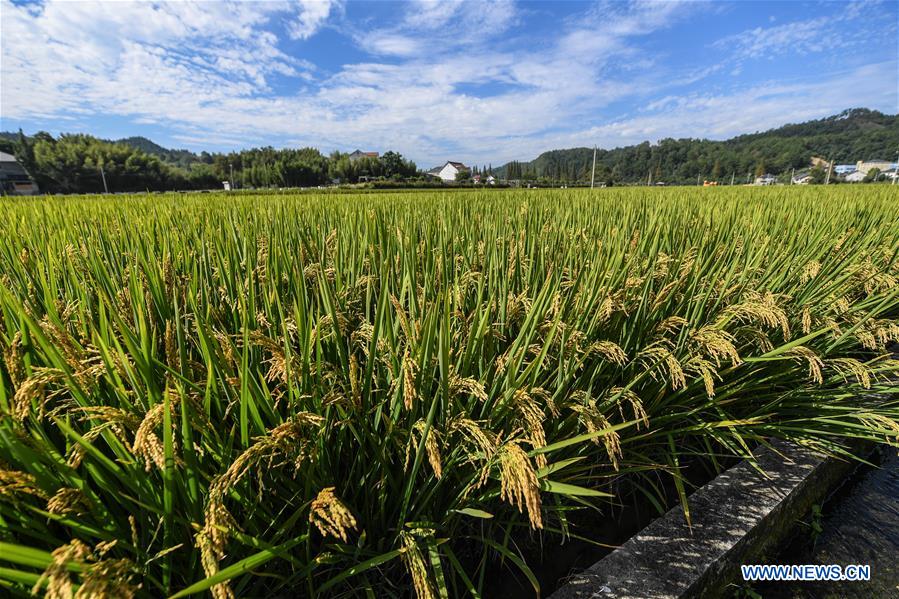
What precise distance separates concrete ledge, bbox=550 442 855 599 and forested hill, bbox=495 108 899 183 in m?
79.7

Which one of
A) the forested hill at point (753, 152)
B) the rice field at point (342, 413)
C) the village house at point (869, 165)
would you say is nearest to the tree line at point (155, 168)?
the forested hill at point (753, 152)

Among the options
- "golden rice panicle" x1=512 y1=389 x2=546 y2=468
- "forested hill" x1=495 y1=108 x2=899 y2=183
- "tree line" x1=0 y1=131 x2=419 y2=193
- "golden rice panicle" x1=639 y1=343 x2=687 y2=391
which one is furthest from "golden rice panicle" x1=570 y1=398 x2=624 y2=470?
"forested hill" x1=495 y1=108 x2=899 y2=183

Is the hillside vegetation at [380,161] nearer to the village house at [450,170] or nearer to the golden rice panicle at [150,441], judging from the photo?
the village house at [450,170]

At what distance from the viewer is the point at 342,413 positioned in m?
0.93

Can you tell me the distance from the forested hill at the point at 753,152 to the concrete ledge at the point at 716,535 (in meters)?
79.7

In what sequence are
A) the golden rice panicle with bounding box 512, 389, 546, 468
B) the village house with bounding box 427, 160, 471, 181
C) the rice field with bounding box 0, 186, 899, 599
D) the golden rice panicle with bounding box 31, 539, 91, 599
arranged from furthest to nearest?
1. the village house with bounding box 427, 160, 471, 181
2. the golden rice panicle with bounding box 512, 389, 546, 468
3. the rice field with bounding box 0, 186, 899, 599
4. the golden rice panicle with bounding box 31, 539, 91, 599

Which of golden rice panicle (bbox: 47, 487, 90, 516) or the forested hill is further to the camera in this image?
the forested hill

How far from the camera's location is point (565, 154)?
452 ft

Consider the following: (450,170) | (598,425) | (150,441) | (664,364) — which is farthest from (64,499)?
(450,170)

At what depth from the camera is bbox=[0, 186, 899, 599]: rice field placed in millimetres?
707

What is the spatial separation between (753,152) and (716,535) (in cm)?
11755

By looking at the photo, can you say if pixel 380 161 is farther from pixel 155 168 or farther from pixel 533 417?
pixel 533 417

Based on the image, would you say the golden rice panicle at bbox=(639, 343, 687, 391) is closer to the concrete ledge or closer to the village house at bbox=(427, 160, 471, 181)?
the concrete ledge

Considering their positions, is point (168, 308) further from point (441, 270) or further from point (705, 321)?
point (705, 321)
